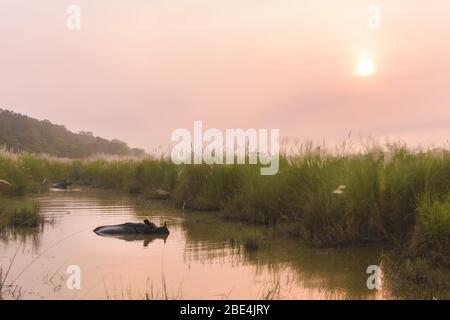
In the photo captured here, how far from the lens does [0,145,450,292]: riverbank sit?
4864 mm

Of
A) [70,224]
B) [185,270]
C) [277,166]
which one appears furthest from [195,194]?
[185,270]

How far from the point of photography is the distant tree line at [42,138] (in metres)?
51.1

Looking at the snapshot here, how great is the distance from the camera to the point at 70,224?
289 inches

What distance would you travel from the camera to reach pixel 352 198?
5.84 m

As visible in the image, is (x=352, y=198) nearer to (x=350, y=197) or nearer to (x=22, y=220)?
(x=350, y=197)

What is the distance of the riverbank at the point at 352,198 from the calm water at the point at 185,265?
331mm

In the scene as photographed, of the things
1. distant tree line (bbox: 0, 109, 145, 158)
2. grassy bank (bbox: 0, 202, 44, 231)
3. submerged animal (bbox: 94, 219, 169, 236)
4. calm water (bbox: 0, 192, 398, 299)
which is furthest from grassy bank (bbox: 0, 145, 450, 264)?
distant tree line (bbox: 0, 109, 145, 158)

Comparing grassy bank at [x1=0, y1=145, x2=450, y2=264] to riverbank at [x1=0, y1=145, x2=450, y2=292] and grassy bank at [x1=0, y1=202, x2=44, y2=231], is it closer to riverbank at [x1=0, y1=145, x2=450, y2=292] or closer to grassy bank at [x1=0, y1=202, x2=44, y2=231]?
riverbank at [x1=0, y1=145, x2=450, y2=292]

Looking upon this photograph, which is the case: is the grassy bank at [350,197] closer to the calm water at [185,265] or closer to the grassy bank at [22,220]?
the calm water at [185,265]

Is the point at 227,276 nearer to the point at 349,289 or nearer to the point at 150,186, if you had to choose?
the point at 349,289

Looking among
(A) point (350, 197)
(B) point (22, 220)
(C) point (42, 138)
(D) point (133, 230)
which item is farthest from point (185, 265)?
(C) point (42, 138)

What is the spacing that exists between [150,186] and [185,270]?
330 inches

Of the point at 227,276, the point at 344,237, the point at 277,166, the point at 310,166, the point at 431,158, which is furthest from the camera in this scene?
the point at 277,166
